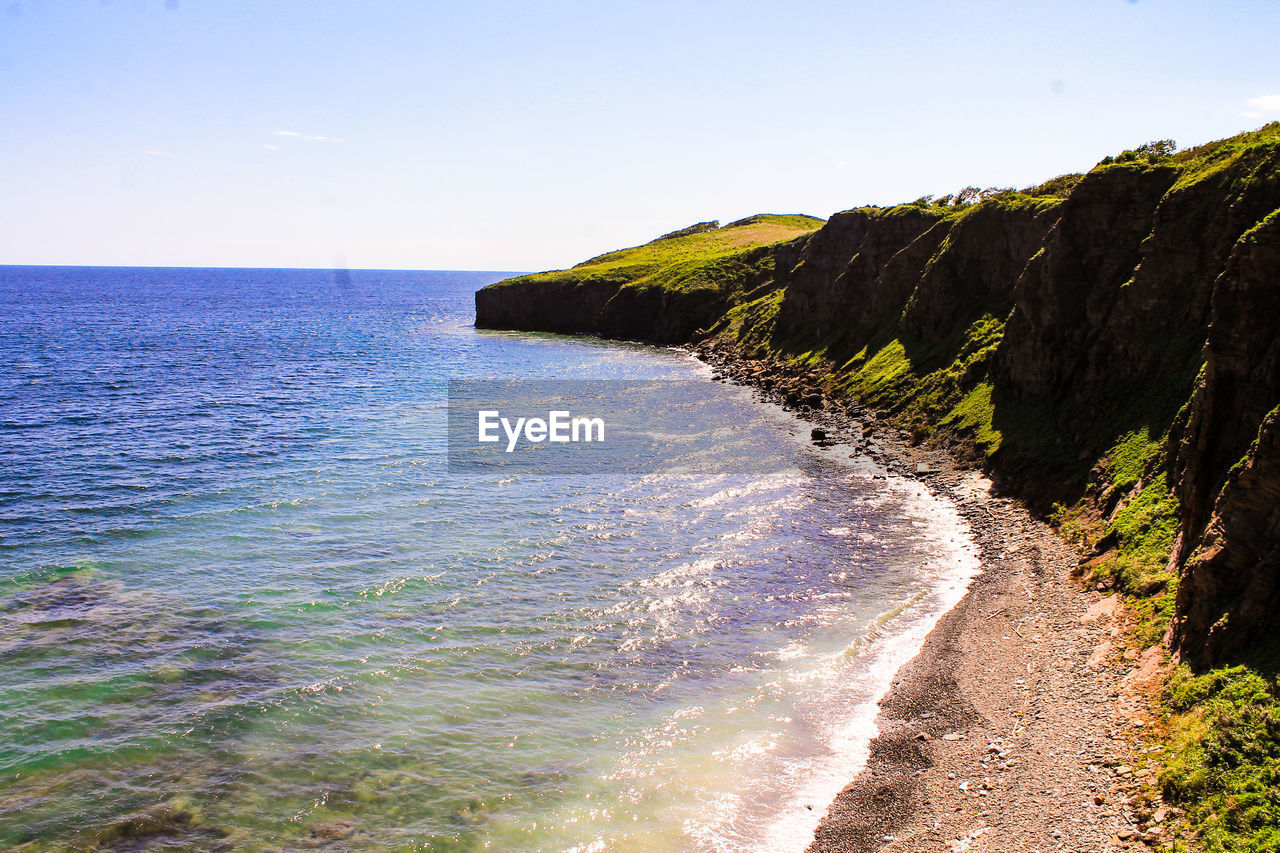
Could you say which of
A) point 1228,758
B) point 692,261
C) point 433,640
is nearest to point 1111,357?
point 1228,758

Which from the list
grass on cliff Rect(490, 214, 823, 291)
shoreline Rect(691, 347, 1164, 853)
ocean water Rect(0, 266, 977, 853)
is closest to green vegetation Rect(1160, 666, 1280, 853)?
shoreline Rect(691, 347, 1164, 853)

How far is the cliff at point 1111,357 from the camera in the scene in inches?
877

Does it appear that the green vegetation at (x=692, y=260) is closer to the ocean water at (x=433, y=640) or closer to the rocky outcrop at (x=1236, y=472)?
the ocean water at (x=433, y=640)

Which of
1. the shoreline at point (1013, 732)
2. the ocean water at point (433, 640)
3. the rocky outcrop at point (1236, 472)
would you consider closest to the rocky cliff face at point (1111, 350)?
the rocky outcrop at point (1236, 472)

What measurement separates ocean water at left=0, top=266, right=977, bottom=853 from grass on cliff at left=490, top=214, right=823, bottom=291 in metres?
81.2

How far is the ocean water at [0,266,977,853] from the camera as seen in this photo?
2017 centimetres

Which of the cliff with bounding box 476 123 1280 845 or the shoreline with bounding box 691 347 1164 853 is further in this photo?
the cliff with bounding box 476 123 1280 845

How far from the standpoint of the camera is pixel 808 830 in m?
18.9

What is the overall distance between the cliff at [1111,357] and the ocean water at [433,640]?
22.9 feet

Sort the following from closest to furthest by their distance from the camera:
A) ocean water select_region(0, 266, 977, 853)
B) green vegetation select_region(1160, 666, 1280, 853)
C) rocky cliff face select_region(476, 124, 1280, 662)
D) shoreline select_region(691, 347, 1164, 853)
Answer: green vegetation select_region(1160, 666, 1280, 853) < shoreline select_region(691, 347, 1164, 853) < ocean water select_region(0, 266, 977, 853) < rocky cliff face select_region(476, 124, 1280, 662)

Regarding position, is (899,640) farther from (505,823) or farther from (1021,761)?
(505,823)

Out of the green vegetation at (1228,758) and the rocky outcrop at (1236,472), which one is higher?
the rocky outcrop at (1236,472)

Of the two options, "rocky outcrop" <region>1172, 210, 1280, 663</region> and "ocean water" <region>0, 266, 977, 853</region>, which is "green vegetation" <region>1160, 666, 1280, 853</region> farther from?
"ocean water" <region>0, 266, 977, 853</region>

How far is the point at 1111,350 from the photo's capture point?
130 ft
